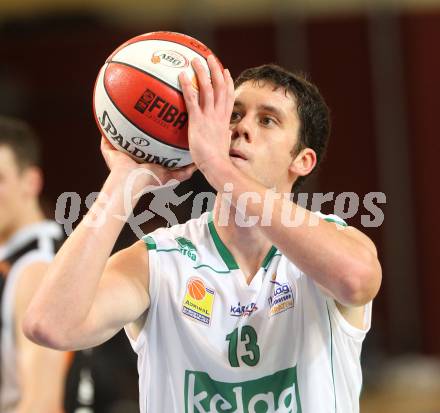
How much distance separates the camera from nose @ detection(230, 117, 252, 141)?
10.6 ft

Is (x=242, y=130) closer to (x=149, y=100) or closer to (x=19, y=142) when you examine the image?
(x=149, y=100)

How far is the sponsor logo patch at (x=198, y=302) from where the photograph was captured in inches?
128

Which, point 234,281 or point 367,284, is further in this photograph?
point 234,281

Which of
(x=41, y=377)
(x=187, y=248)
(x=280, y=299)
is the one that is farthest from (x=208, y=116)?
(x=41, y=377)

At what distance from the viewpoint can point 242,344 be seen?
127 inches

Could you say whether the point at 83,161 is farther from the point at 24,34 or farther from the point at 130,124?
the point at 130,124

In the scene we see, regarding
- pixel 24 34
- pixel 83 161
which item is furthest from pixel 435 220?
pixel 24 34

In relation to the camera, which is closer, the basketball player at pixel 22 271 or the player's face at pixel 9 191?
the basketball player at pixel 22 271

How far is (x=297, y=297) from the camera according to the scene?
10.7ft

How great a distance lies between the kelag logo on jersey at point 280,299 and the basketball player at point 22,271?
162 cm

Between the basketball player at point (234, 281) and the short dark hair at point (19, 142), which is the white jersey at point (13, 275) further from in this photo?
the basketball player at point (234, 281)

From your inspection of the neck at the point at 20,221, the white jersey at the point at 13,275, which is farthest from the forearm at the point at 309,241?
the neck at the point at 20,221

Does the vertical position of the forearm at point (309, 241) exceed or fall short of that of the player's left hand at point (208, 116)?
it falls short

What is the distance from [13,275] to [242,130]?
6.99ft
